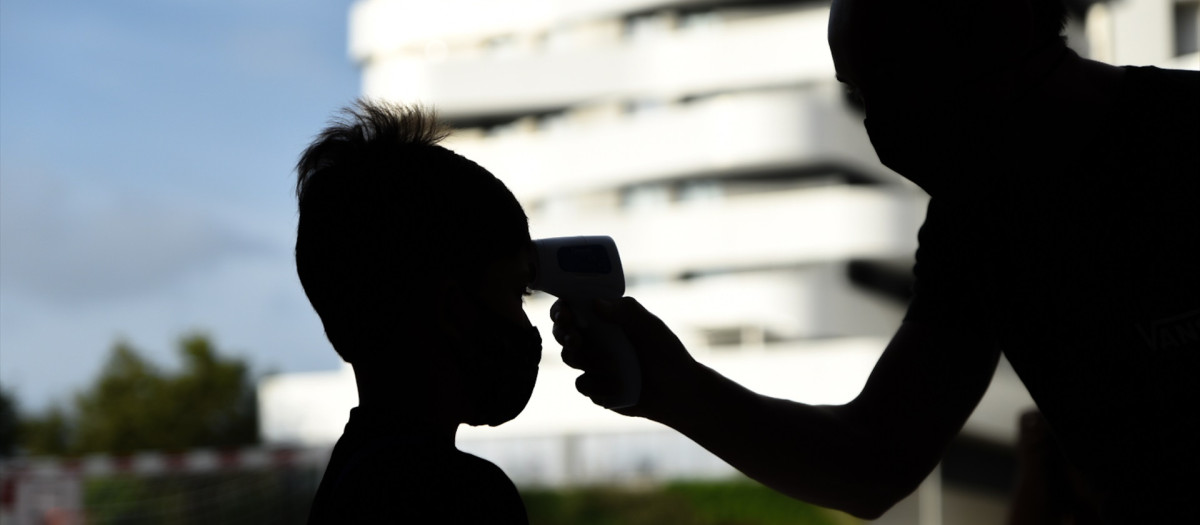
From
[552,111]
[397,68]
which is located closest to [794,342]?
[552,111]

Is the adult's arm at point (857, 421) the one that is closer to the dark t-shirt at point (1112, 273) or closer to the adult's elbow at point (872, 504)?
the adult's elbow at point (872, 504)

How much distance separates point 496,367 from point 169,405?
5037 centimetres

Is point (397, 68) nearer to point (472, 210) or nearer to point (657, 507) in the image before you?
point (657, 507)

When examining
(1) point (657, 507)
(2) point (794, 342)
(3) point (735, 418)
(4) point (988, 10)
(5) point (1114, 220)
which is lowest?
(1) point (657, 507)

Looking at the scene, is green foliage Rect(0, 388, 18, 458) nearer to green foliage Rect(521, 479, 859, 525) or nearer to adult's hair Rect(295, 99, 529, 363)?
green foliage Rect(521, 479, 859, 525)

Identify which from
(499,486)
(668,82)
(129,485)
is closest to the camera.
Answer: (499,486)

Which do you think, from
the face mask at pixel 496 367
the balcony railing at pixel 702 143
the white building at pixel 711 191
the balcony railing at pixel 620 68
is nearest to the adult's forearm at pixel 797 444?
the face mask at pixel 496 367

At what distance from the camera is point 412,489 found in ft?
4.99

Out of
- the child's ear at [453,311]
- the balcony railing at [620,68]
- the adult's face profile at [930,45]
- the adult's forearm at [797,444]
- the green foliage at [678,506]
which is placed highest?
the balcony railing at [620,68]

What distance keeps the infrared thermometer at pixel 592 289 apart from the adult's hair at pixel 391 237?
0.06 m

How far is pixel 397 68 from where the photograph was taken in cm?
4200

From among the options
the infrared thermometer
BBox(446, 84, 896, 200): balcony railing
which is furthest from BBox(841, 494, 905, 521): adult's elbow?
BBox(446, 84, 896, 200): balcony railing

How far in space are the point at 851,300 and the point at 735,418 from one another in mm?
34306

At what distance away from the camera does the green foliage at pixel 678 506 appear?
29.2 metres
